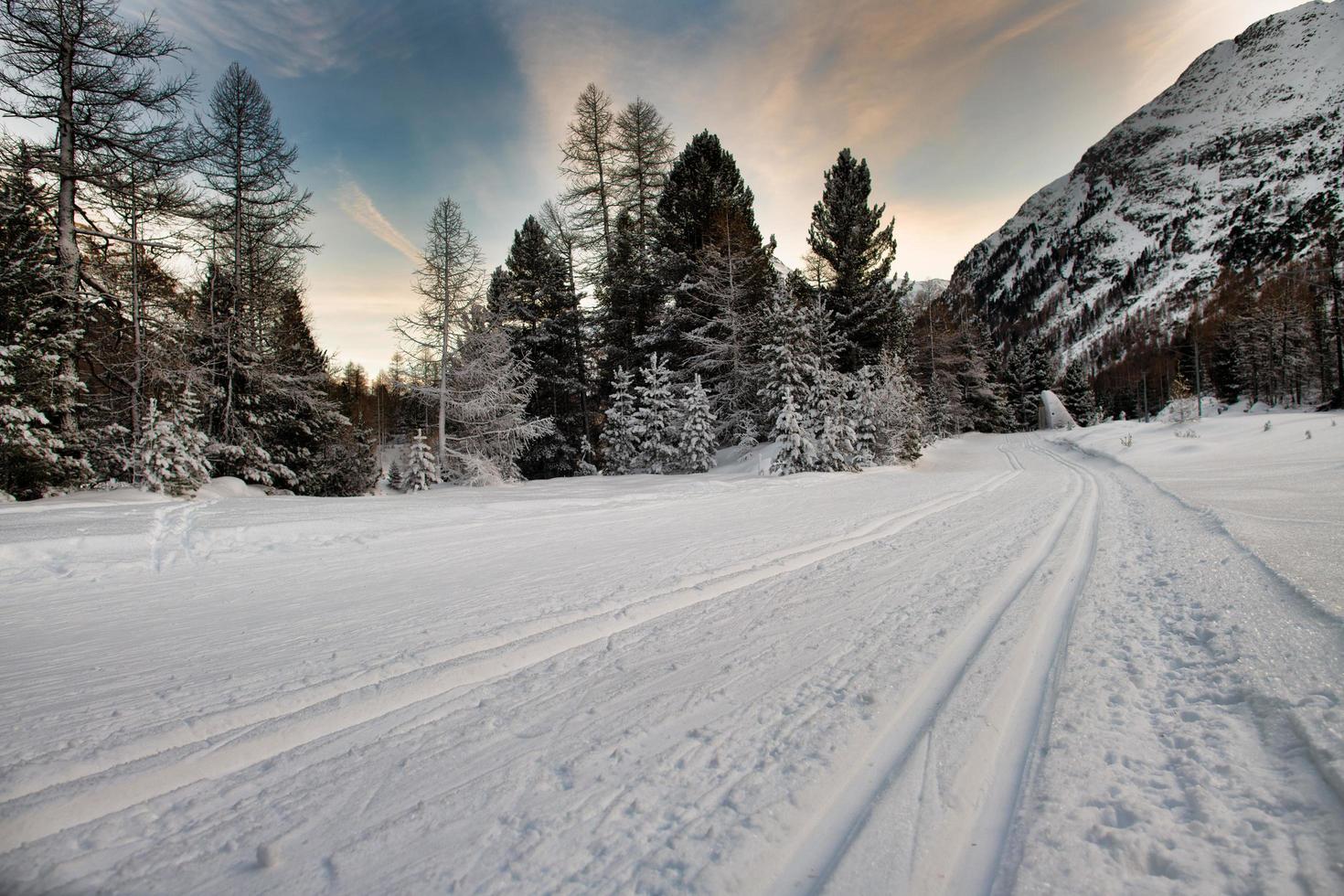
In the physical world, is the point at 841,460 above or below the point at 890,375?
below

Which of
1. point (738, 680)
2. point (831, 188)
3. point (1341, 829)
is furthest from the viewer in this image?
point (831, 188)

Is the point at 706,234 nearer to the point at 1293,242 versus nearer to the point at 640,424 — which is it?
the point at 640,424

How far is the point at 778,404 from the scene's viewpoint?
16.8 meters

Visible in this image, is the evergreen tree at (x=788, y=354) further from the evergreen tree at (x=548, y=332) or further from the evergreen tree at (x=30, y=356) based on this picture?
the evergreen tree at (x=30, y=356)

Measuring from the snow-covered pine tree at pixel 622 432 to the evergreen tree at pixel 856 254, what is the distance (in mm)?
9214

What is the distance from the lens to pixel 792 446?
1445cm

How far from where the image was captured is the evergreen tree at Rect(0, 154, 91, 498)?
9359 mm

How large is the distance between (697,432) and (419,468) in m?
9.22

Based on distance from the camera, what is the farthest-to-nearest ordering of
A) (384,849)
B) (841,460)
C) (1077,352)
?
(1077,352)
(841,460)
(384,849)

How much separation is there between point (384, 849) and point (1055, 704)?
8.78 feet

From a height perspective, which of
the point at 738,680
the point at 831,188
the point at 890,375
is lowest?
the point at 738,680

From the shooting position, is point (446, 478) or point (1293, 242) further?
point (1293, 242)

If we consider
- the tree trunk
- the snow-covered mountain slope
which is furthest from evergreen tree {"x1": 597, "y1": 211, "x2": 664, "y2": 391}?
the snow-covered mountain slope

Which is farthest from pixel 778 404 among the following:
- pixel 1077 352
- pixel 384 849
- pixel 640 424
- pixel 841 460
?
pixel 1077 352
